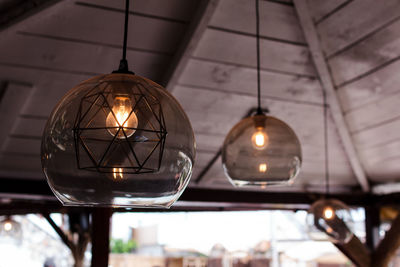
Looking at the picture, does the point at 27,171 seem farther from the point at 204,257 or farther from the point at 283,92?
the point at 204,257

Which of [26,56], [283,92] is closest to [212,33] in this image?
[283,92]

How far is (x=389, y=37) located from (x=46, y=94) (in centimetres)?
211

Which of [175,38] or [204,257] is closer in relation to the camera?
[175,38]

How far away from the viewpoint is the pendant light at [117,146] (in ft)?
2.94

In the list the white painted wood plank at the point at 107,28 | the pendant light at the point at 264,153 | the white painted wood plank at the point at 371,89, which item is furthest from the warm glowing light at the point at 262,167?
the white painted wood plank at the point at 371,89

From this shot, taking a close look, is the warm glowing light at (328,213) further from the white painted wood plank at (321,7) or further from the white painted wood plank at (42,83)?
the white painted wood plank at (42,83)

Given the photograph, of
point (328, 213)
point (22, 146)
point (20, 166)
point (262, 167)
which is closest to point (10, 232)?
point (20, 166)

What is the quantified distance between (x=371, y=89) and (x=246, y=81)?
34.4 inches

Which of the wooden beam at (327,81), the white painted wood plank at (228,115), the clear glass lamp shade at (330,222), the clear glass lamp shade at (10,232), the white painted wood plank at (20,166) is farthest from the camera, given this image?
the clear glass lamp shade at (10,232)

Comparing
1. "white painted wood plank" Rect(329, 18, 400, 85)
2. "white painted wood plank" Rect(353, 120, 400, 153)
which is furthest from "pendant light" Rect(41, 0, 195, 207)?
"white painted wood plank" Rect(353, 120, 400, 153)

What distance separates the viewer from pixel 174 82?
3.16m

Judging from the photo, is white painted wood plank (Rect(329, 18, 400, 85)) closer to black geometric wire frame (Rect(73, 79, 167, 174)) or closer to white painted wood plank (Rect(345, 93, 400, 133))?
white painted wood plank (Rect(345, 93, 400, 133))

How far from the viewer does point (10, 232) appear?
562 cm

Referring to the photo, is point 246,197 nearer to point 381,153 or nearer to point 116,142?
point 381,153
